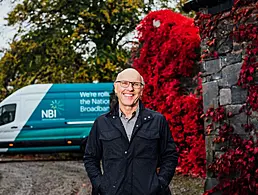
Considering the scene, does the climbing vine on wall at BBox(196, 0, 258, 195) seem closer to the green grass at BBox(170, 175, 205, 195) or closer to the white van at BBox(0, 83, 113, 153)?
the green grass at BBox(170, 175, 205, 195)

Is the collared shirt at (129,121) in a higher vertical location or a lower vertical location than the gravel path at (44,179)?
higher

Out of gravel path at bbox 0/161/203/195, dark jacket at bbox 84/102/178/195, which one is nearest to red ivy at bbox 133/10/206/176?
gravel path at bbox 0/161/203/195

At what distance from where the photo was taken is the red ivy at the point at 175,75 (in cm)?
998

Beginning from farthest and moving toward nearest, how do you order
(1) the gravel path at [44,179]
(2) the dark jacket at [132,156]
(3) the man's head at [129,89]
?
(1) the gravel path at [44,179]
(3) the man's head at [129,89]
(2) the dark jacket at [132,156]

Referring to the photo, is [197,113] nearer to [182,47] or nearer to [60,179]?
[182,47]

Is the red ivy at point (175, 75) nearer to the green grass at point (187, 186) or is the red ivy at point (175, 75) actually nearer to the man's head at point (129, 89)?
the green grass at point (187, 186)

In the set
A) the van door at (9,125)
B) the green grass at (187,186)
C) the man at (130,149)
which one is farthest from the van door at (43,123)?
the man at (130,149)

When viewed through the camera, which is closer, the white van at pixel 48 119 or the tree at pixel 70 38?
the white van at pixel 48 119

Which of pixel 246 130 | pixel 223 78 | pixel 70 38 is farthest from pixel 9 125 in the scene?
pixel 246 130

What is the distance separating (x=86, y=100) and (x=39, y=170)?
3.58 m

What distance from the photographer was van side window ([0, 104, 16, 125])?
53.0ft

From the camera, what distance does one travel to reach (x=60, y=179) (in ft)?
36.6

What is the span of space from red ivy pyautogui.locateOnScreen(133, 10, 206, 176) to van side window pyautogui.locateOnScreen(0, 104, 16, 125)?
600 centimetres

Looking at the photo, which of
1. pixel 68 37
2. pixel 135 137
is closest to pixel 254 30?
pixel 135 137
